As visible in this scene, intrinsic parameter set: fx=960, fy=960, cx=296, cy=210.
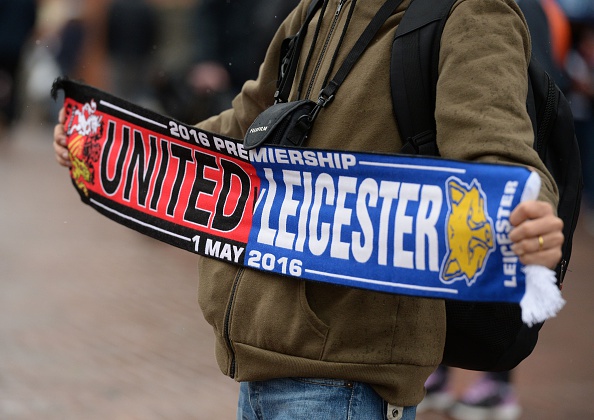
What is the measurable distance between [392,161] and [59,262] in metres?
6.30

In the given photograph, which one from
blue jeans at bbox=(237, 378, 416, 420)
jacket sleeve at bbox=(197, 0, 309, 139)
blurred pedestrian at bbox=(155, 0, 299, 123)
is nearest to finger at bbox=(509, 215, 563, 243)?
blue jeans at bbox=(237, 378, 416, 420)

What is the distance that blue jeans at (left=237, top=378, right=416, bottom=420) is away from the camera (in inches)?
86.0

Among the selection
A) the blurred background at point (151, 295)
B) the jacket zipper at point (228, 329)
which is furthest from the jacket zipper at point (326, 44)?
the blurred background at point (151, 295)

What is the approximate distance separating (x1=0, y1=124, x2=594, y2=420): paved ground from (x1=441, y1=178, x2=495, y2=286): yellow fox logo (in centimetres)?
303

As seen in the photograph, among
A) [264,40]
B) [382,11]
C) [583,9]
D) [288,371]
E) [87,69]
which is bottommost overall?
[87,69]

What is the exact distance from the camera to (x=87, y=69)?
696 inches

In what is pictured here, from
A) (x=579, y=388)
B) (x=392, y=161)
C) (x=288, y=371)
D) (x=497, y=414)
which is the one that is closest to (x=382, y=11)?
(x=392, y=161)

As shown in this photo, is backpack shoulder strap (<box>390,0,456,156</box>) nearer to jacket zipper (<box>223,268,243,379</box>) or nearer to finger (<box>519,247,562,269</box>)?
finger (<box>519,247,562,269</box>)

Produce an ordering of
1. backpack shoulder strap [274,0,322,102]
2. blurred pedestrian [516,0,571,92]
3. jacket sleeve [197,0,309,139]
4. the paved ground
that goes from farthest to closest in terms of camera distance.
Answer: the paved ground
blurred pedestrian [516,0,571,92]
jacket sleeve [197,0,309,139]
backpack shoulder strap [274,0,322,102]

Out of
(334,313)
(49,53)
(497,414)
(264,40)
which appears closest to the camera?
(334,313)

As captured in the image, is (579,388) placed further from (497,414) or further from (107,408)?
(107,408)

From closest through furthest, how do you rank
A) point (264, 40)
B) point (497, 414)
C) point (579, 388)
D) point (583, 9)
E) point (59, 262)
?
point (497, 414)
point (579, 388)
point (264, 40)
point (59, 262)
point (583, 9)

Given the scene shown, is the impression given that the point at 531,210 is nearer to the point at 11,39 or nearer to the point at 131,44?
the point at 131,44

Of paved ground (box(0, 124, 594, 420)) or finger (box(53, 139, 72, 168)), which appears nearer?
finger (box(53, 139, 72, 168))
